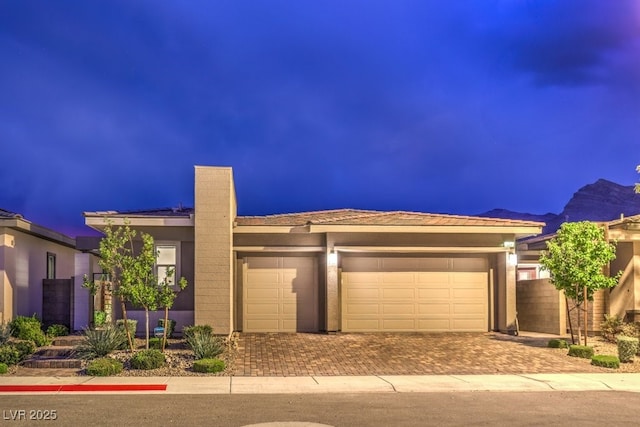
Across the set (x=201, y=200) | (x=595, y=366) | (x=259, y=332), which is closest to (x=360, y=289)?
(x=259, y=332)

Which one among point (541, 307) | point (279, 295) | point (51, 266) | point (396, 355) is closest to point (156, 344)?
point (279, 295)

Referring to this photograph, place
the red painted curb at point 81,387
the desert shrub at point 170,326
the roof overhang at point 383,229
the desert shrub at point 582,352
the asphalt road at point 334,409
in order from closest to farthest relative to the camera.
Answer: the asphalt road at point 334,409, the red painted curb at point 81,387, the desert shrub at point 582,352, the desert shrub at point 170,326, the roof overhang at point 383,229

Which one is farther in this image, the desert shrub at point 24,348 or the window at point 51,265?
the window at point 51,265

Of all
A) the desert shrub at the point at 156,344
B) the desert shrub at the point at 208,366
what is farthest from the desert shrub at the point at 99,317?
the desert shrub at the point at 208,366

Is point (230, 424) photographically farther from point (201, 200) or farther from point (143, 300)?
point (201, 200)

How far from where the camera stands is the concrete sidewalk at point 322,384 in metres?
12.1

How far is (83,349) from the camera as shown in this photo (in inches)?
592

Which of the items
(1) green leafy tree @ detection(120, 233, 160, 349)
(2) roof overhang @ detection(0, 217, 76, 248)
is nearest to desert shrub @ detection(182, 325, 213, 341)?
(1) green leafy tree @ detection(120, 233, 160, 349)

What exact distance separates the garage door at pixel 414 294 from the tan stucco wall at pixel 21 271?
397 inches

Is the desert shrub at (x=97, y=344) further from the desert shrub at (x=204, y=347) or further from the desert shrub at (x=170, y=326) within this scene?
the desert shrub at (x=170, y=326)

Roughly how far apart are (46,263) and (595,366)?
18.5m

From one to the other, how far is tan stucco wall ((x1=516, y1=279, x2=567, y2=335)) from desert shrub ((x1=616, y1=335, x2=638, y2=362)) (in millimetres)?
4194

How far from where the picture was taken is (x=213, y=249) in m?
18.3

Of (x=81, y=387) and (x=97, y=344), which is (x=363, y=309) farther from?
(x=81, y=387)
